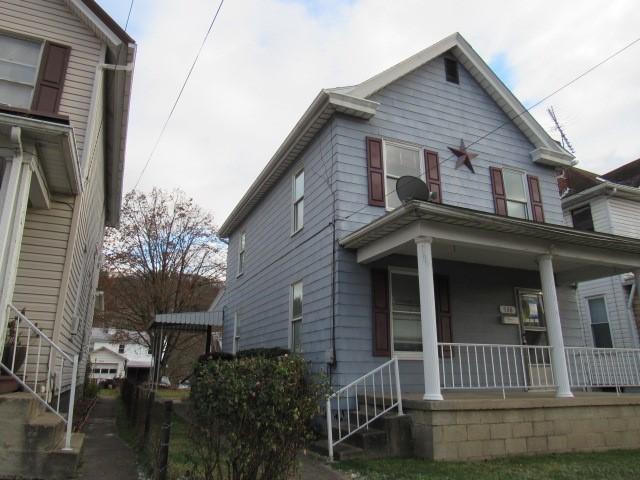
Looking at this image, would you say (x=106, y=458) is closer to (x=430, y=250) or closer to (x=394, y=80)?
(x=430, y=250)

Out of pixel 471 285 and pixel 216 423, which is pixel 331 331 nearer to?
pixel 471 285

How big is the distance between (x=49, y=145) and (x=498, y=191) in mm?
8843

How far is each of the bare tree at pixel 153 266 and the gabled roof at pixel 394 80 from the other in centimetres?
1449

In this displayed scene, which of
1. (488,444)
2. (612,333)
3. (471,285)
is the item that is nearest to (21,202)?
(488,444)

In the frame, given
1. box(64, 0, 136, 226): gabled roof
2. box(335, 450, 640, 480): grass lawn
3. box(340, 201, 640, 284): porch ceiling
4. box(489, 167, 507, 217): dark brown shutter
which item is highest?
box(64, 0, 136, 226): gabled roof

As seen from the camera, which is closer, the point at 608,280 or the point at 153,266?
the point at 608,280

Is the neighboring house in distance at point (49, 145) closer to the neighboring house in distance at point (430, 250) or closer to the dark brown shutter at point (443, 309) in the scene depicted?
the neighboring house in distance at point (430, 250)

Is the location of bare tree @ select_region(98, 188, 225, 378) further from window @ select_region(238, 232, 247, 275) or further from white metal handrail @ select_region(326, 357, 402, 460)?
white metal handrail @ select_region(326, 357, 402, 460)

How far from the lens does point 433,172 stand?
33.1 ft

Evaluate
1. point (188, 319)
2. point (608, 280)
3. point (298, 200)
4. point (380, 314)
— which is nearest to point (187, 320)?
point (188, 319)

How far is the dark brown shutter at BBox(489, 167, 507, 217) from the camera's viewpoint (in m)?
10.6

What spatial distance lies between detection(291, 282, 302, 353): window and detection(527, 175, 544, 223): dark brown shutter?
5699 millimetres

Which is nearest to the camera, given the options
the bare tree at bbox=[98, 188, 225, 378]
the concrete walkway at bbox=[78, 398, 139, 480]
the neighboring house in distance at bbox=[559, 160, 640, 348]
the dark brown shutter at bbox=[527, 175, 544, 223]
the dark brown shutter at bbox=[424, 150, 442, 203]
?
the concrete walkway at bbox=[78, 398, 139, 480]

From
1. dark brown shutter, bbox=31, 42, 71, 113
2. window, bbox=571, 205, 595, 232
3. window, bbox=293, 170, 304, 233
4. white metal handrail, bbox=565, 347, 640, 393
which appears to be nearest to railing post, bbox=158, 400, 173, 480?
dark brown shutter, bbox=31, 42, 71, 113
